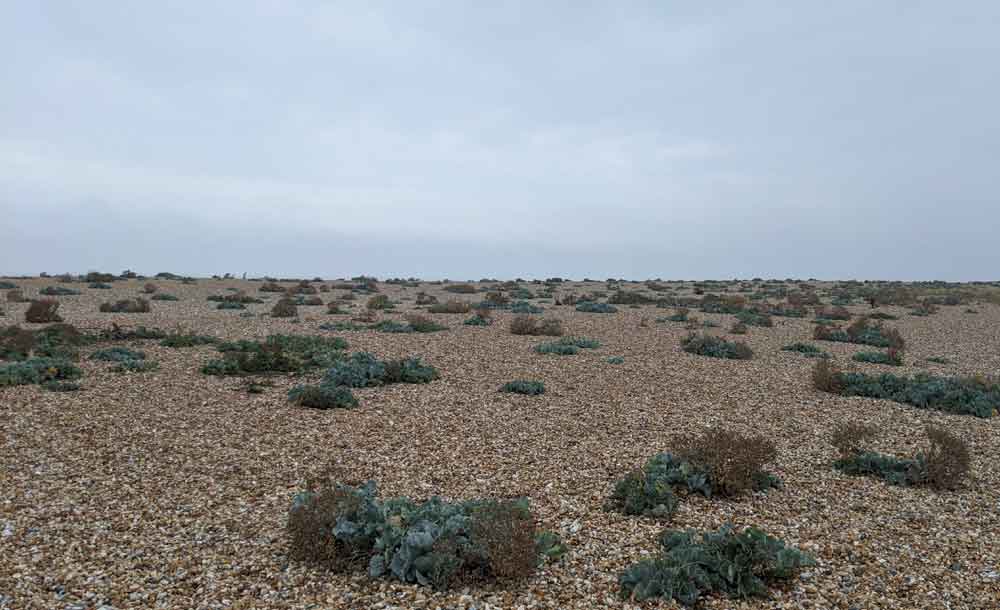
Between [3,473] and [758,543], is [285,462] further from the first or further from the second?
[758,543]

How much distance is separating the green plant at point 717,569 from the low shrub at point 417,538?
31.2 inches

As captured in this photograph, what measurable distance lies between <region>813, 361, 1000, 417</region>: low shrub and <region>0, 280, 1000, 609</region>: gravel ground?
0.39m

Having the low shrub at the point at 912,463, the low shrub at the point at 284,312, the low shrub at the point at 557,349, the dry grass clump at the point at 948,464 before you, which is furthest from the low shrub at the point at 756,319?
the low shrub at the point at 284,312

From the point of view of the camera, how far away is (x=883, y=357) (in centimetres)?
1606

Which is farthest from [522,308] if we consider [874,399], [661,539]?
[661,539]

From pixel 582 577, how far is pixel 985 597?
307 cm

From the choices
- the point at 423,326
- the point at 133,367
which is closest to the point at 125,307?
the point at 423,326

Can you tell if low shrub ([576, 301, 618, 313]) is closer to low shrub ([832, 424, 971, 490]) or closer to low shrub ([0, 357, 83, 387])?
low shrub ([832, 424, 971, 490])

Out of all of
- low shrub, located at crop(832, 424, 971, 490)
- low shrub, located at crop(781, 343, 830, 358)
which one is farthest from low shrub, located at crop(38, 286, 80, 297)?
low shrub, located at crop(832, 424, 971, 490)

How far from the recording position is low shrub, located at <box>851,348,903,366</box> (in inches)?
621

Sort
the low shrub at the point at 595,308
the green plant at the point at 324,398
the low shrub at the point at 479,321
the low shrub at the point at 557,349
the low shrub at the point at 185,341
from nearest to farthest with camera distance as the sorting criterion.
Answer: the green plant at the point at 324,398, the low shrub at the point at 185,341, the low shrub at the point at 557,349, the low shrub at the point at 479,321, the low shrub at the point at 595,308

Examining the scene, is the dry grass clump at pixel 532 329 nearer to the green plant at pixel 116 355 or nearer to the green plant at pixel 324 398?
the green plant at pixel 324 398

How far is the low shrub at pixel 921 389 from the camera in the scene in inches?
441

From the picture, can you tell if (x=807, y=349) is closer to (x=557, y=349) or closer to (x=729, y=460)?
(x=557, y=349)
